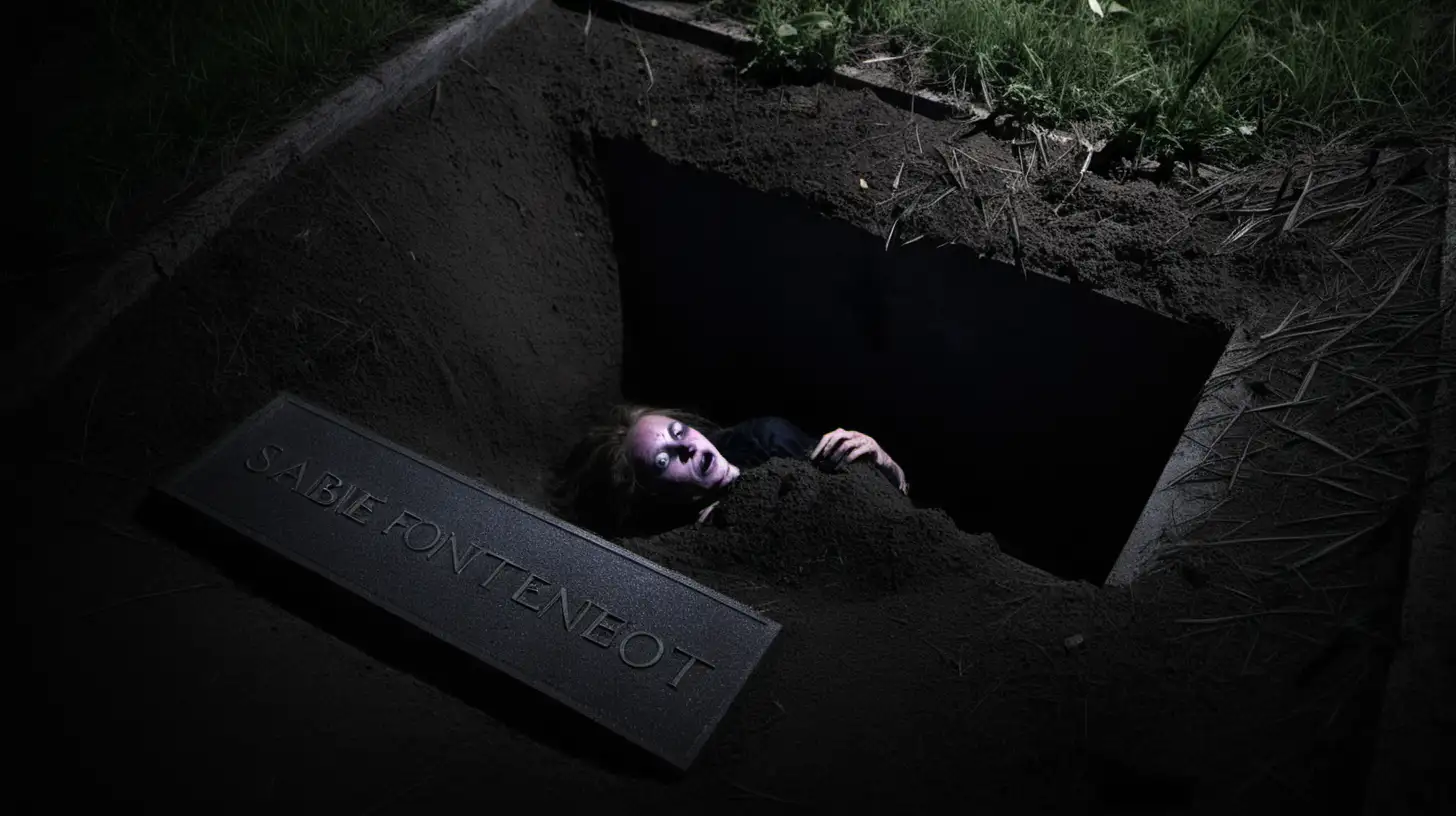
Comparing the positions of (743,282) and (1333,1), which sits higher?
(1333,1)

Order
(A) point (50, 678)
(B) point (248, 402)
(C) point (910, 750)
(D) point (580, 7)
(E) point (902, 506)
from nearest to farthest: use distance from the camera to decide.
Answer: (C) point (910, 750) < (A) point (50, 678) < (E) point (902, 506) < (B) point (248, 402) < (D) point (580, 7)

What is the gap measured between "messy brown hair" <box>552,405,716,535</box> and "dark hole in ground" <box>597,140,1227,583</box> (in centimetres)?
58

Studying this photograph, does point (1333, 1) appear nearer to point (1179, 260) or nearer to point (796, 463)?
point (1179, 260)

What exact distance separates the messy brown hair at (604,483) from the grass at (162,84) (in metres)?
1.42

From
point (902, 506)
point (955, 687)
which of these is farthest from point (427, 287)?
point (955, 687)

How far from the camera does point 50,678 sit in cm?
207

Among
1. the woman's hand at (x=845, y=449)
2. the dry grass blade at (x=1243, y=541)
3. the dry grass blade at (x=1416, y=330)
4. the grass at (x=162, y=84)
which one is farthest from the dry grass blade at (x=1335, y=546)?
the grass at (x=162, y=84)

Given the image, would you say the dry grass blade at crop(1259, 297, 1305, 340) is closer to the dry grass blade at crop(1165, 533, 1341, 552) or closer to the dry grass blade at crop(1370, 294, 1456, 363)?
the dry grass blade at crop(1370, 294, 1456, 363)

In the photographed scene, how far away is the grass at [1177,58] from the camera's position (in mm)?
2951

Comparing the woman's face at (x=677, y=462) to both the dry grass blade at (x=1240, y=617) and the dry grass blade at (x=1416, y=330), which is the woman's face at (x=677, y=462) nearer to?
the dry grass blade at (x=1240, y=617)

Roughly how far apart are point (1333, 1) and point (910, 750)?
117 inches

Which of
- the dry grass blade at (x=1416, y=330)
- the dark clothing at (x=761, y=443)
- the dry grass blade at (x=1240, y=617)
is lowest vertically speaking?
the dark clothing at (x=761, y=443)

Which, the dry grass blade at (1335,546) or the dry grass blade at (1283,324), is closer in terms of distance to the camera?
the dry grass blade at (1335,546)

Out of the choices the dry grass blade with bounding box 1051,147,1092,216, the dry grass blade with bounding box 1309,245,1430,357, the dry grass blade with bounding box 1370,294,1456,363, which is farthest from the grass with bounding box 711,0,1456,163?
the dry grass blade with bounding box 1370,294,1456,363
